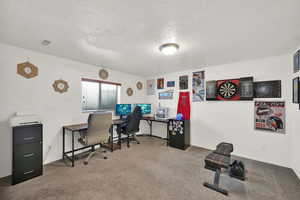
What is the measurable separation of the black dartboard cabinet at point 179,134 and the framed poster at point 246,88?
1505 millimetres

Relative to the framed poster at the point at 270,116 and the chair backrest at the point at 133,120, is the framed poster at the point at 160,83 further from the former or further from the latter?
the framed poster at the point at 270,116

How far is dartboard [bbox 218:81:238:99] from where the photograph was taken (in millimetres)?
3050

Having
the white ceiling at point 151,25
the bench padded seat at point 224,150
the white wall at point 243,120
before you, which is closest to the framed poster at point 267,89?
the white wall at point 243,120

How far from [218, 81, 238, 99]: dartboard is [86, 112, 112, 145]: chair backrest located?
285 centimetres

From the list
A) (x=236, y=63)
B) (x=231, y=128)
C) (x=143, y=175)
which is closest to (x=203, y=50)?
(x=236, y=63)

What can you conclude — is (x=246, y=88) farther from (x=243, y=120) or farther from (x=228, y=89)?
(x=243, y=120)

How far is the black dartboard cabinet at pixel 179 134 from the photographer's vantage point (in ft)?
11.3

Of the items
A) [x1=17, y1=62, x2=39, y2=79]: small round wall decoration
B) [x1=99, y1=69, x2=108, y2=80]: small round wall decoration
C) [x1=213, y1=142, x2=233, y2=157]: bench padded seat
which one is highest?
[x1=99, y1=69, x2=108, y2=80]: small round wall decoration

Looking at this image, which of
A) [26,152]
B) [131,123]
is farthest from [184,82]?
[26,152]

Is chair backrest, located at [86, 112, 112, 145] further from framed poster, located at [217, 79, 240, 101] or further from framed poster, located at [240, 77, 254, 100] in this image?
framed poster, located at [240, 77, 254, 100]

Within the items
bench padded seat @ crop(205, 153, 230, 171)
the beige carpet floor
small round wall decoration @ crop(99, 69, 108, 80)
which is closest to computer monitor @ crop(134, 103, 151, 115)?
small round wall decoration @ crop(99, 69, 108, 80)

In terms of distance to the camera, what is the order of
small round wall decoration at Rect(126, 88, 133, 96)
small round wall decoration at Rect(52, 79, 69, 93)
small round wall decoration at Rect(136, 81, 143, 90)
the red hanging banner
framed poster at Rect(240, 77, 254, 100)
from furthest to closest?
small round wall decoration at Rect(136, 81, 143, 90) → small round wall decoration at Rect(126, 88, 133, 96) → the red hanging banner → framed poster at Rect(240, 77, 254, 100) → small round wall decoration at Rect(52, 79, 69, 93)

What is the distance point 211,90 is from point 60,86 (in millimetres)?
3689

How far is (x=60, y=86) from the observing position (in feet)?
9.09
